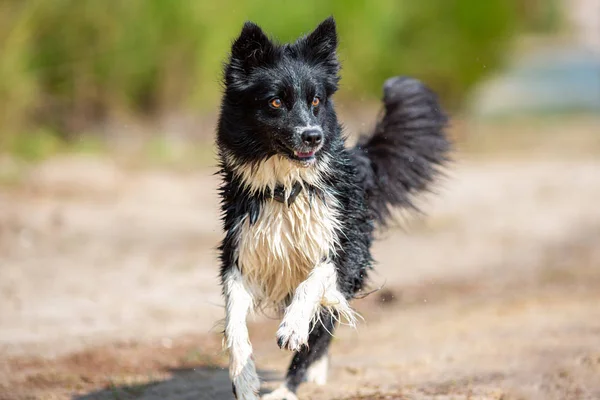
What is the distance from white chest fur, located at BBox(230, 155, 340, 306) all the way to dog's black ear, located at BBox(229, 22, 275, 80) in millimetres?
556

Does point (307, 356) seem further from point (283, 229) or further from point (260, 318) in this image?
point (260, 318)

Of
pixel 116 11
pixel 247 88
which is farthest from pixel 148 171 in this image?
pixel 247 88

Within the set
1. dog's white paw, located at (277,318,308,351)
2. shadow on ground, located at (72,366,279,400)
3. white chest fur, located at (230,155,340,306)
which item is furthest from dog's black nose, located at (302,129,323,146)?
shadow on ground, located at (72,366,279,400)

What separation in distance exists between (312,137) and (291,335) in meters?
1.04

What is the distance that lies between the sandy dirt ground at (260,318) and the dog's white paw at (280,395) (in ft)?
0.74

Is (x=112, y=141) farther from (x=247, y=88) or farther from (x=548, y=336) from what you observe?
(x=247, y=88)

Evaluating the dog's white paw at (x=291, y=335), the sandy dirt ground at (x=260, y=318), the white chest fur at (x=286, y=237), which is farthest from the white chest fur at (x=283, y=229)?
the sandy dirt ground at (x=260, y=318)

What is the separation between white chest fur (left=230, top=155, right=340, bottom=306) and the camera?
5.18 meters

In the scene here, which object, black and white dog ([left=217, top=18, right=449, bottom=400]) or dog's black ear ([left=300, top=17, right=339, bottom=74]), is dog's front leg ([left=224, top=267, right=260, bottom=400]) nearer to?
black and white dog ([left=217, top=18, right=449, bottom=400])

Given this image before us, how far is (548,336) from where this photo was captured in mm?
7609

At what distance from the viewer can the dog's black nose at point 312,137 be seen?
497 centimetres

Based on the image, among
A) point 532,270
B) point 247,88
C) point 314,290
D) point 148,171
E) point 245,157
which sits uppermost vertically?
point 247,88

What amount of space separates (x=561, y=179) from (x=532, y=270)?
5.73 metres

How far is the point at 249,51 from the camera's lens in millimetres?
5246
